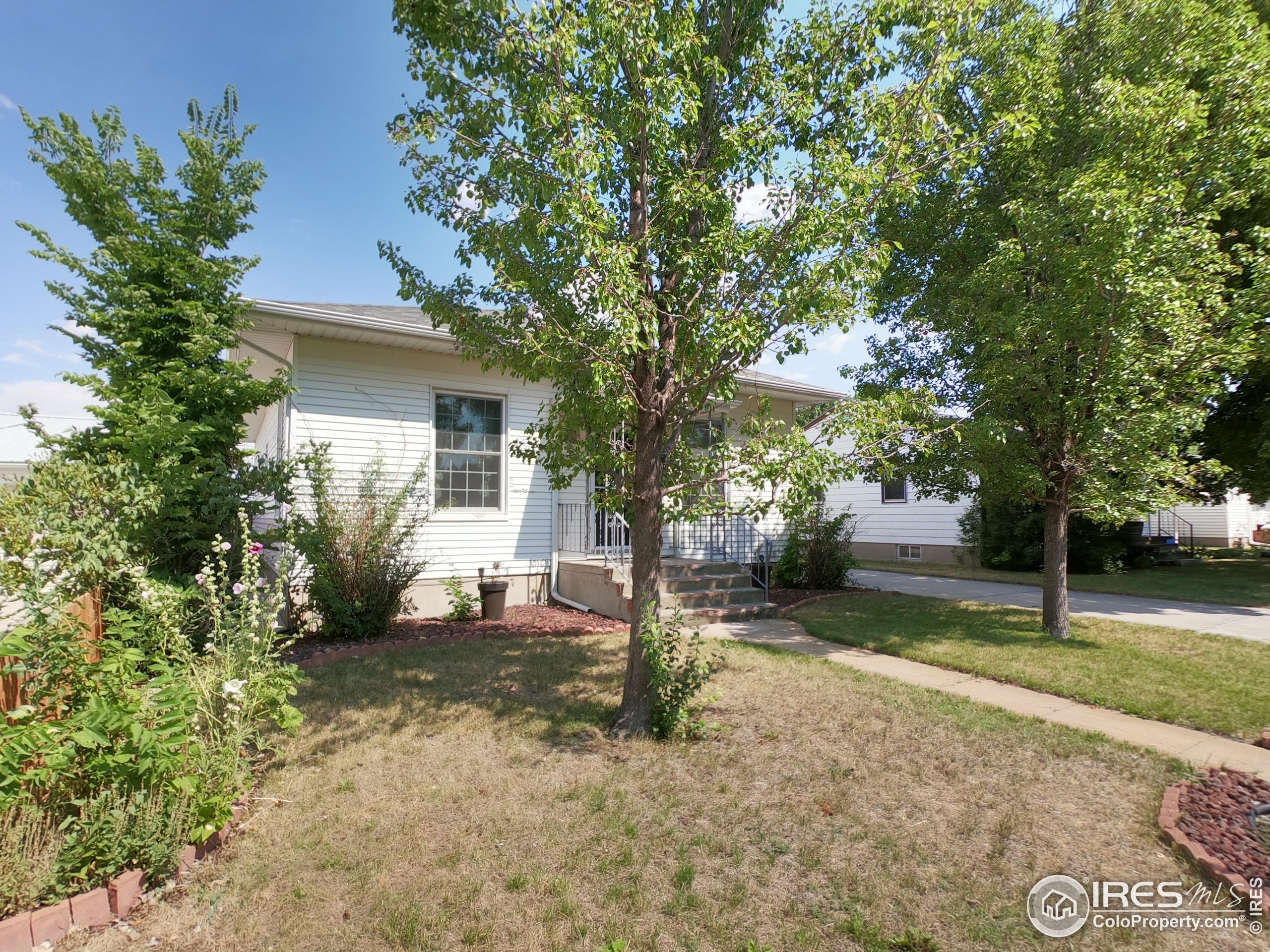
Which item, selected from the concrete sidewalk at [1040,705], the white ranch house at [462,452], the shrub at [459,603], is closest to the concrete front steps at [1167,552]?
the white ranch house at [462,452]

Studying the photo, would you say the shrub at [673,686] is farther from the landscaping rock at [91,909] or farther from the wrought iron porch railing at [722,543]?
the wrought iron porch railing at [722,543]

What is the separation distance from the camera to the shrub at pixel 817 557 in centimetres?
1106

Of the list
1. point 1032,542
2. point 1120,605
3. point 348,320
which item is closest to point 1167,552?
point 1032,542

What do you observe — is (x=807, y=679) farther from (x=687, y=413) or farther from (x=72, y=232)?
(x=72, y=232)

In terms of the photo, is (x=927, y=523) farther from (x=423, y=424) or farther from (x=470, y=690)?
(x=470, y=690)

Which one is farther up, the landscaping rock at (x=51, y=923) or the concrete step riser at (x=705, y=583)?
the concrete step riser at (x=705, y=583)

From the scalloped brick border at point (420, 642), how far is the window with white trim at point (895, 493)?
13.6 metres

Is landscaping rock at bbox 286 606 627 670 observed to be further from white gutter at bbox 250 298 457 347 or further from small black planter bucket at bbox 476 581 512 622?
white gutter at bbox 250 298 457 347

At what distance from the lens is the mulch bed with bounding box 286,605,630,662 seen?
22.6 ft

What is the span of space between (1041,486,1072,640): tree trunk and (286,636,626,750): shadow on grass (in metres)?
5.14

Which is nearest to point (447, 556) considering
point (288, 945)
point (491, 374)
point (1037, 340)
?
point (491, 374)

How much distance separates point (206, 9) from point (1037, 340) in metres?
9.91

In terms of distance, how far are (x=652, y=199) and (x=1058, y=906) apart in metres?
4.58

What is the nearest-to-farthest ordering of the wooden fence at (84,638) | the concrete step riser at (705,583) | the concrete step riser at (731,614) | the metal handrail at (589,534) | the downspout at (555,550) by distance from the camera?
the wooden fence at (84,638) → the concrete step riser at (731,614) → the concrete step riser at (705,583) → the metal handrail at (589,534) → the downspout at (555,550)
